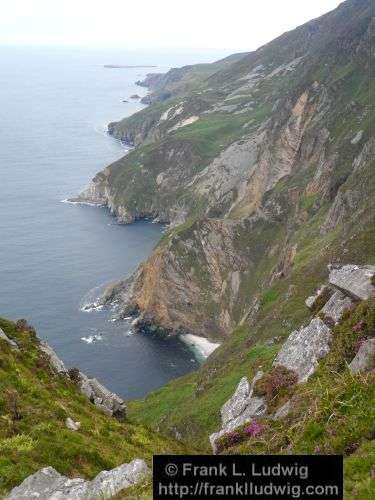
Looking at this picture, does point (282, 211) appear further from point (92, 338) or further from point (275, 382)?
point (275, 382)

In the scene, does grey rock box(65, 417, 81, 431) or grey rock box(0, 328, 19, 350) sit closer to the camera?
grey rock box(65, 417, 81, 431)

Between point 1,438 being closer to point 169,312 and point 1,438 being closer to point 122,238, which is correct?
point 169,312

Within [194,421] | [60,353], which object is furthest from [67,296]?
[194,421]

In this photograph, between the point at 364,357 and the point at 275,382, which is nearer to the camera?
the point at 364,357

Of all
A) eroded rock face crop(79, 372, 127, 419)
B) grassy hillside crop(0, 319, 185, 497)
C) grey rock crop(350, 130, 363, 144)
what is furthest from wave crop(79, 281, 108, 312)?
grassy hillside crop(0, 319, 185, 497)

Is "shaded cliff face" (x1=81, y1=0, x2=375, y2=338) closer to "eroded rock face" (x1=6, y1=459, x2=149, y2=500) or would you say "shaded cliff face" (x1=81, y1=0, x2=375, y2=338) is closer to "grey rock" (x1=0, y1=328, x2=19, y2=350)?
"grey rock" (x1=0, y1=328, x2=19, y2=350)

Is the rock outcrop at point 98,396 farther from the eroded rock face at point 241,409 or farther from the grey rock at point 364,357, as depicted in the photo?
the grey rock at point 364,357

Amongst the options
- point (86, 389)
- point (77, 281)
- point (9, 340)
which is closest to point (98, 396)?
point (86, 389)
